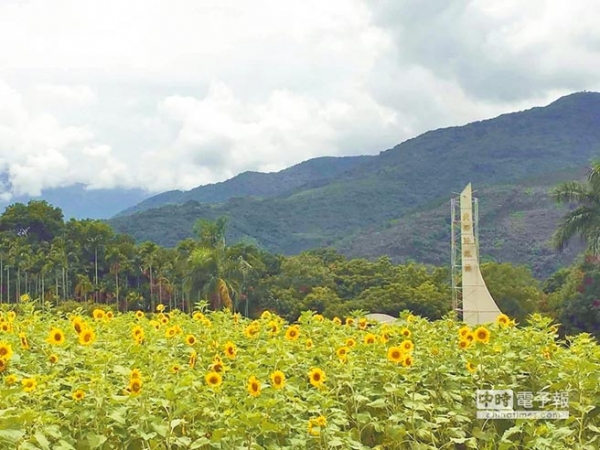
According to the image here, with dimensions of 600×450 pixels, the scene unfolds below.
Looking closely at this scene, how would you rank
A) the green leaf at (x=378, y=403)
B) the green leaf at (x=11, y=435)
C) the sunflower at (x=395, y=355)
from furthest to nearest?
the sunflower at (x=395, y=355) < the green leaf at (x=378, y=403) < the green leaf at (x=11, y=435)

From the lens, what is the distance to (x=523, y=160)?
413 feet

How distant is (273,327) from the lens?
4.54m

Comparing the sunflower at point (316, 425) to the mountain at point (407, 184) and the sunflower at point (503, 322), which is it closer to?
the sunflower at point (503, 322)

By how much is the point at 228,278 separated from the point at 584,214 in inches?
551

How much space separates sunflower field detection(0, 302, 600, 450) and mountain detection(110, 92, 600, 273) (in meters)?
68.8

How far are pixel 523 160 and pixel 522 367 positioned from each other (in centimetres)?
12814

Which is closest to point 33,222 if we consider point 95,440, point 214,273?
point 214,273

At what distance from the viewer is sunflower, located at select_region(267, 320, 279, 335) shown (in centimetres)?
448

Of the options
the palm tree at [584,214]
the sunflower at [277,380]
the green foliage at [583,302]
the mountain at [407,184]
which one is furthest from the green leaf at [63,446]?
the mountain at [407,184]

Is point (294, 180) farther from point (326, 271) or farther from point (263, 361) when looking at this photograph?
point (263, 361)

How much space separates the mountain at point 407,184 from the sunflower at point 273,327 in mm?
68437

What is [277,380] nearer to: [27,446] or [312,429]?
[312,429]

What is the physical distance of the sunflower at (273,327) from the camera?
14.7 feet

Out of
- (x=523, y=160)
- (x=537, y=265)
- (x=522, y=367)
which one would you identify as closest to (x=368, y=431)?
(x=522, y=367)
